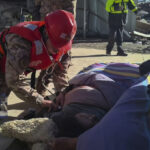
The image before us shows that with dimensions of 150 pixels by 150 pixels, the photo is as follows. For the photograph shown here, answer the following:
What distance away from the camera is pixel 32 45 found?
291cm

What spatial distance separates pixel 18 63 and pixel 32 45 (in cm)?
23

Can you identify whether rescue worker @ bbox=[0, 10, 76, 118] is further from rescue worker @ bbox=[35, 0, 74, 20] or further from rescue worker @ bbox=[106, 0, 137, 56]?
rescue worker @ bbox=[106, 0, 137, 56]

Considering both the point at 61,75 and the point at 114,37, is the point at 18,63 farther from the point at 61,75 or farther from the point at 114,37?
the point at 114,37

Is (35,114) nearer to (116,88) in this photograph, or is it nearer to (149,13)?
(116,88)

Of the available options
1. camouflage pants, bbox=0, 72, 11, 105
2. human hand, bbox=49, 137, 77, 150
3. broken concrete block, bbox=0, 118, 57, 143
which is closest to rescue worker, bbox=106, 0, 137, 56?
camouflage pants, bbox=0, 72, 11, 105

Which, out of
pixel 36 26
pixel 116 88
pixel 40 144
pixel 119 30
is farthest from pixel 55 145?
pixel 119 30

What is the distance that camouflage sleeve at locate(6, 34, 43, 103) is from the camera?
2814 mm

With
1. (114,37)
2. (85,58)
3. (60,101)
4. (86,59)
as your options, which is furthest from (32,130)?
(114,37)

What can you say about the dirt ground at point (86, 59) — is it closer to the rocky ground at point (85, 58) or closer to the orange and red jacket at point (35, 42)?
the rocky ground at point (85, 58)

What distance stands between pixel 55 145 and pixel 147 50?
24.1ft

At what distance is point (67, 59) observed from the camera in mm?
3697

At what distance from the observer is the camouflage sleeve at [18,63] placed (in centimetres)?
281

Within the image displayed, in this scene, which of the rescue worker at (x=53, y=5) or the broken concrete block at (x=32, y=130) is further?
the rescue worker at (x=53, y=5)

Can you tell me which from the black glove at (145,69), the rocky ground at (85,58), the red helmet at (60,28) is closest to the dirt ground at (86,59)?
the rocky ground at (85,58)
